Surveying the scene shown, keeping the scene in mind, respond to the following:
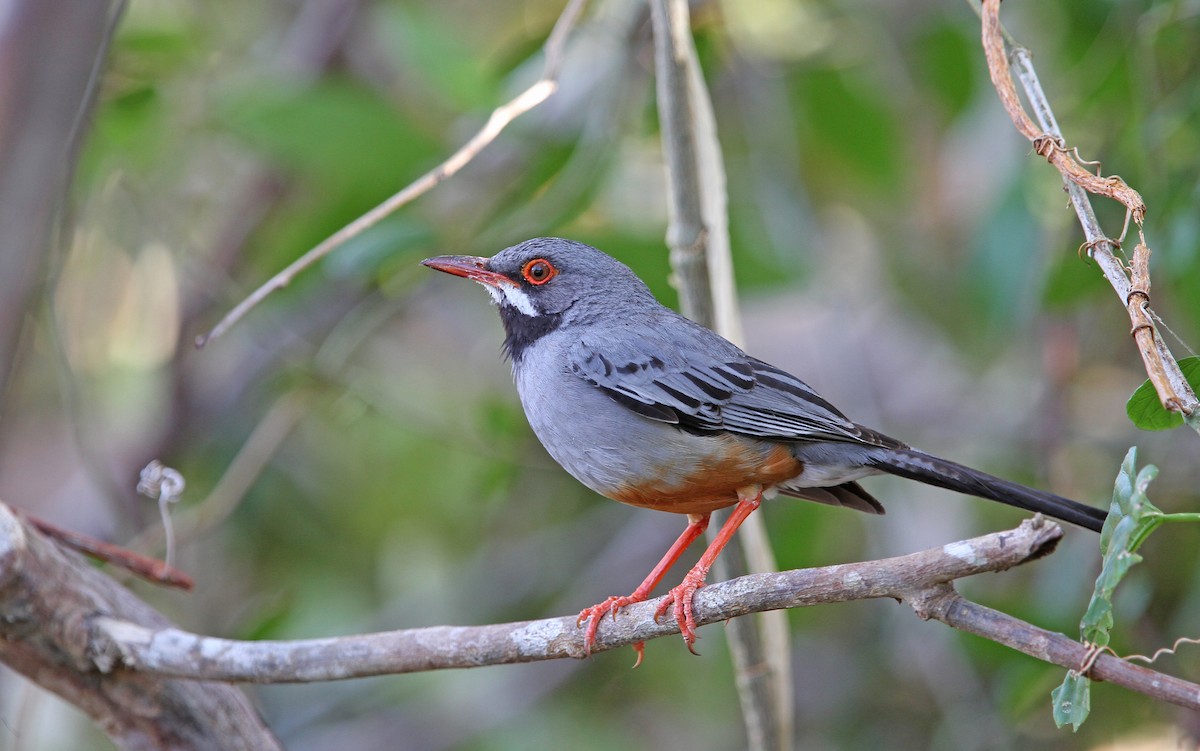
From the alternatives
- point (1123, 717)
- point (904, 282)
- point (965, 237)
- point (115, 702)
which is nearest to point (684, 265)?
point (115, 702)

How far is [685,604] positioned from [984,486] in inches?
40.8

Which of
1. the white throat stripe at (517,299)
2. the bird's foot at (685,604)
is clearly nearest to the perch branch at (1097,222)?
the bird's foot at (685,604)

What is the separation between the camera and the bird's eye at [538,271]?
16.7 feet

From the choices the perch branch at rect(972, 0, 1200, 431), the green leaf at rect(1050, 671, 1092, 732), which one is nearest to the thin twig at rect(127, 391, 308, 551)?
the perch branch at rect(972, 0, 1200, 431)

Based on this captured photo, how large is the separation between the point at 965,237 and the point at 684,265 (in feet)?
15.7

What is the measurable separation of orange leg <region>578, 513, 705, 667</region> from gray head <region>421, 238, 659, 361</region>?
1.00 meters

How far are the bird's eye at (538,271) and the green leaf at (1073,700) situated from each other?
295 cm

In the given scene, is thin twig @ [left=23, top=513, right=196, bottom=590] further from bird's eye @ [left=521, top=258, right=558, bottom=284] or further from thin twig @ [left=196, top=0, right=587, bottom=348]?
bird's eye @ [left=521, top=258, right=558, bottom=284]

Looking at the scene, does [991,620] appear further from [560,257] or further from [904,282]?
[904,282]

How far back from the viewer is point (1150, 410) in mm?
2777

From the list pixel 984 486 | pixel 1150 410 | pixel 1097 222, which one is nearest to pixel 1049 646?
pixel 1150 410

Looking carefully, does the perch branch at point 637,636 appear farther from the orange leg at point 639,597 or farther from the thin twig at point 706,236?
the thin twig at point 706,236

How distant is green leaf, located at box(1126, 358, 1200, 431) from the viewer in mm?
2738

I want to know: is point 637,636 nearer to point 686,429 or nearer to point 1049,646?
point 686,429
